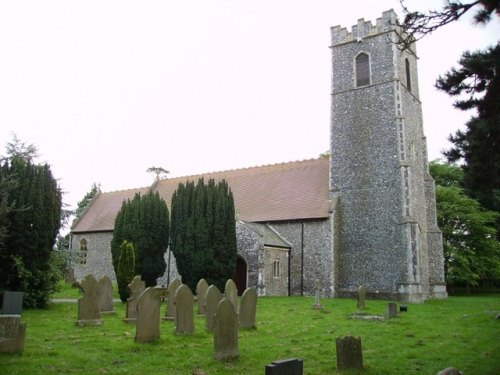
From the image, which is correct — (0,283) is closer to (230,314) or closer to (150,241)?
(150,241)

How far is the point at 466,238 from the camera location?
30.2 m

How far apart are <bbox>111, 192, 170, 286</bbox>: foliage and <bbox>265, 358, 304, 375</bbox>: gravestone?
14.9 m

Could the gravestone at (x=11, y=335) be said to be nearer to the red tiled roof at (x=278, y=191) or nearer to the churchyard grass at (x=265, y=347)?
the churchyard grass at (x=265, y=347)

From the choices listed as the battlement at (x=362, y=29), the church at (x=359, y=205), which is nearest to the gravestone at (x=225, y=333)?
the church at (x=359, y=205)

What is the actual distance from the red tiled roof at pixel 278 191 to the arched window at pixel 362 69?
464 cm

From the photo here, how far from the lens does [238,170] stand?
27.8 m

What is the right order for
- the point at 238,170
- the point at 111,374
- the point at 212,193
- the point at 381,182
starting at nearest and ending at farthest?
the point at 111,374
the point at 212,193
the point at 381,182
the point at 238,170

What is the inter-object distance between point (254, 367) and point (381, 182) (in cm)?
1607

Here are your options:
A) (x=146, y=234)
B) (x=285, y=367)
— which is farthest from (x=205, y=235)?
(x=285, y=367)

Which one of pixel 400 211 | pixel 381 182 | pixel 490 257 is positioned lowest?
pixel 490 257

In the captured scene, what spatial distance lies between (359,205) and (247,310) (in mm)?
12882

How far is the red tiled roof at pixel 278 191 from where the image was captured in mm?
22594

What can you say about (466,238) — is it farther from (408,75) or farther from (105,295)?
(105,295)

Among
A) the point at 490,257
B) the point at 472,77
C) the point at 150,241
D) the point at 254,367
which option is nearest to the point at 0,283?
the point at 150,241
